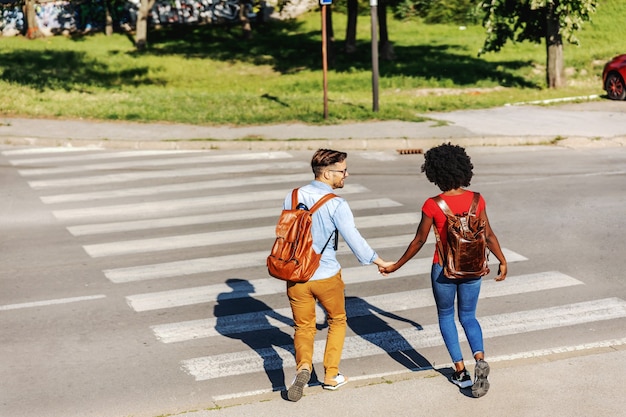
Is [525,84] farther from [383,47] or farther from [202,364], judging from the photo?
[202,364]

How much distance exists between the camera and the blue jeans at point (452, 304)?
662 cm

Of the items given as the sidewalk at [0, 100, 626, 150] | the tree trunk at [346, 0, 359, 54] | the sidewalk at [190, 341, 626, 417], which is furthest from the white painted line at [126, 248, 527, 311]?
the tree trunk at [346, 0, 359, 54]

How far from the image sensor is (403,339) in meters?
8.20

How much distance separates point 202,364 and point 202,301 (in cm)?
173

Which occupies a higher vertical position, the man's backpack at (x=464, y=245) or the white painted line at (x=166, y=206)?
the man's backpack at (x=464, y=245)

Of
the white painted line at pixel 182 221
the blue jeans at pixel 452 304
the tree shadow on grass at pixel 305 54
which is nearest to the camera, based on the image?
the blue jeans at pixel 452 304

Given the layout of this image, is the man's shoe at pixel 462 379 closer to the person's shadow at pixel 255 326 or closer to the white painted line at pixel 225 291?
the person's shadow at pixel 255 326

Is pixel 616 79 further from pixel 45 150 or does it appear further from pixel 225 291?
pixel 225 291

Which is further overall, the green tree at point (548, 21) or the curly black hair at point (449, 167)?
the green tree at point (548, 21)

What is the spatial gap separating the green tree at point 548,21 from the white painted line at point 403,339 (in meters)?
18.0

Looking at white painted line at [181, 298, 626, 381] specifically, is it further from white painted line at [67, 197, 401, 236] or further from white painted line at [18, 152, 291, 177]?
white painted line at [18, 152, 291, 177]

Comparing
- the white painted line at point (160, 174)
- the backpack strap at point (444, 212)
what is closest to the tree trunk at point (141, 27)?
the white painted line at point (160, 174)

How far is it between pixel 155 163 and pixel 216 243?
5609mm

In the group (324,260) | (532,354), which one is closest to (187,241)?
(532,354)
